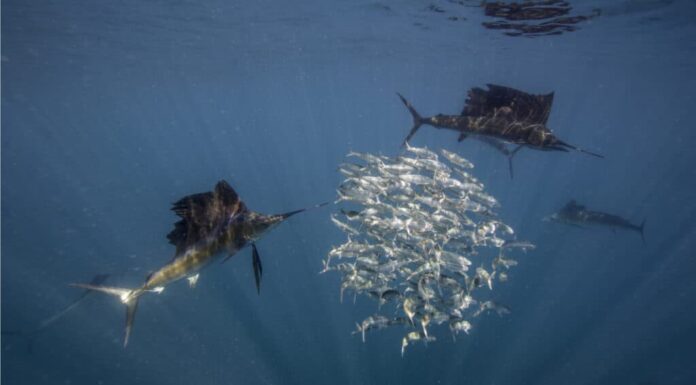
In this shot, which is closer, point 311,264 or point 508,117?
point 508,117

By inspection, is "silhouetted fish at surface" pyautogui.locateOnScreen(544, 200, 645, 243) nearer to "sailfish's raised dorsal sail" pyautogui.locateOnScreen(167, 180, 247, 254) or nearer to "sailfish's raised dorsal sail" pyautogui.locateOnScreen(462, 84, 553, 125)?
"sailfish's raised dorsal sail" pyautogui.locateOnScreen(462, 84, 553, 125)

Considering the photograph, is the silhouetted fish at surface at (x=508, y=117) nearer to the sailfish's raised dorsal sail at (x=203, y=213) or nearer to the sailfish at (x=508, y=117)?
the sailfish at (x=508, y=117)

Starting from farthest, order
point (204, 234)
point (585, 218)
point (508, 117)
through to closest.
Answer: point (585, 218), point (508, 117), point (204, 234)

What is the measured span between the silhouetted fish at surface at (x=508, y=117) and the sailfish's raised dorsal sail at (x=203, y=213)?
3718mm

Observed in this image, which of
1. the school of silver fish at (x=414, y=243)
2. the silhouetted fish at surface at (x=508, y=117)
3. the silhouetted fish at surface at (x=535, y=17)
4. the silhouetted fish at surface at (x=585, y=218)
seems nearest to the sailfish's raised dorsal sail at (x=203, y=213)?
the school of silver fish at (x=414, y=243)

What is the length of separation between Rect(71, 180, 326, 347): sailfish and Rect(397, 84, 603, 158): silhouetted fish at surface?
375 cm

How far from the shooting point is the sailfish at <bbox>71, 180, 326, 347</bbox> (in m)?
3.67

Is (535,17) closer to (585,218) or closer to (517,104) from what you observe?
(585,218)

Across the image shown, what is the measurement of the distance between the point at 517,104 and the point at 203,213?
5674mm

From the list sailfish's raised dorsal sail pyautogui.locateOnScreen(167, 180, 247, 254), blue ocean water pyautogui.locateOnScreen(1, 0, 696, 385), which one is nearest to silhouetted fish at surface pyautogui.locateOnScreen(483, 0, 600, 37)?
blue ocean water pyautogui.locateOnScreen(1, 0, 696, 385)

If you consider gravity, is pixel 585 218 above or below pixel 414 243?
below

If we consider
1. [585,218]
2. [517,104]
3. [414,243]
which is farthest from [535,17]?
[414,243]

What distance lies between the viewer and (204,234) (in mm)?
3740

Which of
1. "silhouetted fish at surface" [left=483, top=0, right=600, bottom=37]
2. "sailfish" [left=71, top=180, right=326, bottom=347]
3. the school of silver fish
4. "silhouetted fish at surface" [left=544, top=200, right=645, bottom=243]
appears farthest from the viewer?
"silhouetted fish at surface" [left=483, top=0, right=600, bottom=37]
